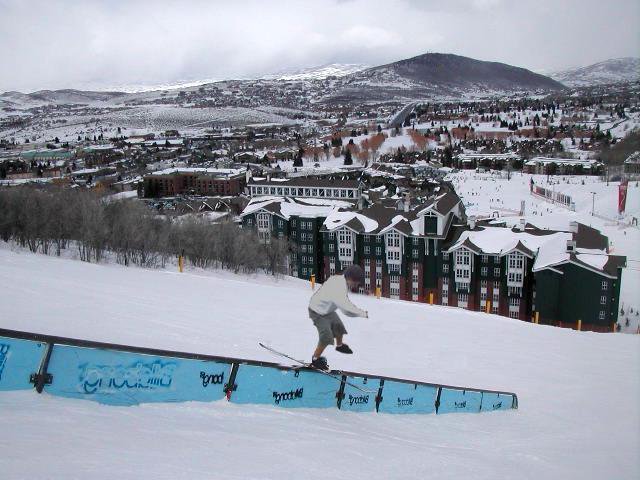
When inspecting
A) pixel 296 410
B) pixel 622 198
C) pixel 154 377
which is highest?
pixel 154 377

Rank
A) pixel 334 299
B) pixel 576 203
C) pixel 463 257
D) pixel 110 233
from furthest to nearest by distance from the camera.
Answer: pixel 576 203
pixel 463 257
pixel 110 233
pixel 334 299

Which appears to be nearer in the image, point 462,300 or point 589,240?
point 589,240

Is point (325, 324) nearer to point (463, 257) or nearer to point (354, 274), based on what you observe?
point (354, 274)

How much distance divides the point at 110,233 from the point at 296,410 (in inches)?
619

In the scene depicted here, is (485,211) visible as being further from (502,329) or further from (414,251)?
(502,329)

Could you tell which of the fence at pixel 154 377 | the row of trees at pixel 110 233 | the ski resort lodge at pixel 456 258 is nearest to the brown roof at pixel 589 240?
the ski resort lodge at pixel 456 258

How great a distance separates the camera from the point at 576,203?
197 feet

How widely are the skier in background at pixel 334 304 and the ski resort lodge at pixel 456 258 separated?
22934 mm

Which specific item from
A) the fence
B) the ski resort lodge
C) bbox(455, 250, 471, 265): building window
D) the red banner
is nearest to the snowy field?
the red banner

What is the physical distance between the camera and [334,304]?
578 cm

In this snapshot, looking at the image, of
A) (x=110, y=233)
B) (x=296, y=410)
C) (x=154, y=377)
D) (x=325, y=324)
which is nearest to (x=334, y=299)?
(x=325, y=324)

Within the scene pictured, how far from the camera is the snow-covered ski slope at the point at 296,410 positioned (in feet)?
14.3

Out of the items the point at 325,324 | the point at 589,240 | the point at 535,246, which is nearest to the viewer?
the point at 325,324

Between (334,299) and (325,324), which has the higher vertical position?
(334,299)
